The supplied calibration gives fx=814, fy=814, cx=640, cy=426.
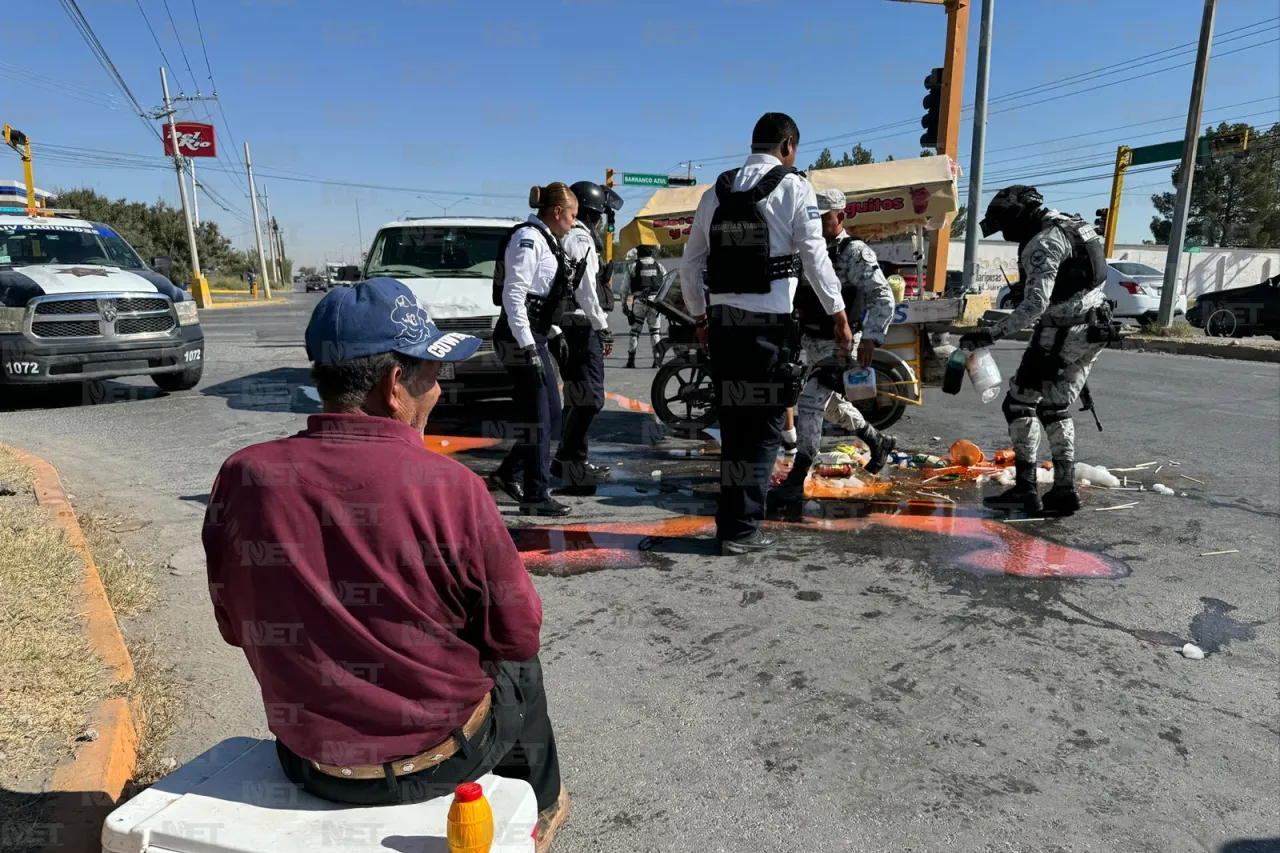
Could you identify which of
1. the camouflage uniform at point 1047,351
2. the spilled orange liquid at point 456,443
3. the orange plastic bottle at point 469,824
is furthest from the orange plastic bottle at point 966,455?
the orange plastic bottle at point 469,824

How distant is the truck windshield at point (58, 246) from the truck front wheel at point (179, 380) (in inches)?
51.6

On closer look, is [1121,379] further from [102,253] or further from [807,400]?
[102,253]

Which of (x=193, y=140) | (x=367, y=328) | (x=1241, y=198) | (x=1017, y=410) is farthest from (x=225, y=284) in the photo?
(x=1241, y=198)

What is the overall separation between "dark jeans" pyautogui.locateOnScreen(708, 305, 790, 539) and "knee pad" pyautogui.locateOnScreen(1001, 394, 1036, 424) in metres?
1.78

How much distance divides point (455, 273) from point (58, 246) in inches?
180

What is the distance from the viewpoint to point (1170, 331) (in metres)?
16.3

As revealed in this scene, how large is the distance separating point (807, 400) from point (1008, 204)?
1714 mm

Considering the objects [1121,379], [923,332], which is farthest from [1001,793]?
[1121,379]

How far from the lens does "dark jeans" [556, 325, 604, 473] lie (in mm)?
5441

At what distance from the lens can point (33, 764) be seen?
229 centimetres

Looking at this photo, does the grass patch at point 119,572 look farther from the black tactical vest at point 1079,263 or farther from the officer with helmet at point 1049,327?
the black tactical vest at point 1079,263

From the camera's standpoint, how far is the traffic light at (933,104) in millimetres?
13328

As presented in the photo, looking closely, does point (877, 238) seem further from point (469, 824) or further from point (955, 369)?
point (469, 824)

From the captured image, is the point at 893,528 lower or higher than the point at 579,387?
lower
